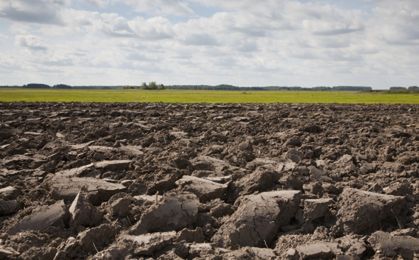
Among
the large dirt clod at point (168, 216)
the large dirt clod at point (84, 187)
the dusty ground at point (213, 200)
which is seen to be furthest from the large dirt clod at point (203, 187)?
the large dirt clod at point (84, 187)

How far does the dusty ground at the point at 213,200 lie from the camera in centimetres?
536

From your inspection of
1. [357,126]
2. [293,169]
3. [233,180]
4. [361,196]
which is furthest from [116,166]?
[357,126]

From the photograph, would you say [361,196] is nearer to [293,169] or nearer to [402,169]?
[293,169]

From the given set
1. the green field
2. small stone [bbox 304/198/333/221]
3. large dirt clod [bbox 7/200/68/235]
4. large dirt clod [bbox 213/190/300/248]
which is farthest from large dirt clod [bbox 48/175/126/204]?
the green field

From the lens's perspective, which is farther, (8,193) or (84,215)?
(8,193)

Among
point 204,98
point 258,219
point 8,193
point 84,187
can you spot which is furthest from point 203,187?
point 204,98

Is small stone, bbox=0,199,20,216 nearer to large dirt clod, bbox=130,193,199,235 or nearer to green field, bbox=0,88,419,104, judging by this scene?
large dirt clod, bbox=130,193,199,235

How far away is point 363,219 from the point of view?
226 inches

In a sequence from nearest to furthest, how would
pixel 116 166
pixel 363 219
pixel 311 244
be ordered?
1. pixel 311 244
2. pixel 363 219
3. pixel 116 166

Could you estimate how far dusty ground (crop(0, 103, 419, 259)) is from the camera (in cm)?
536

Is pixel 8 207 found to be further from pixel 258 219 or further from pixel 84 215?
pixel 258 219

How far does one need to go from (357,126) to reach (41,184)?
1010 cm

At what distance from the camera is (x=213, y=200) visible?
22.4 ft

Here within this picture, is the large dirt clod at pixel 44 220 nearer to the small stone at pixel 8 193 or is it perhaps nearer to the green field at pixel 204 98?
the small stone at pixel 8 193
